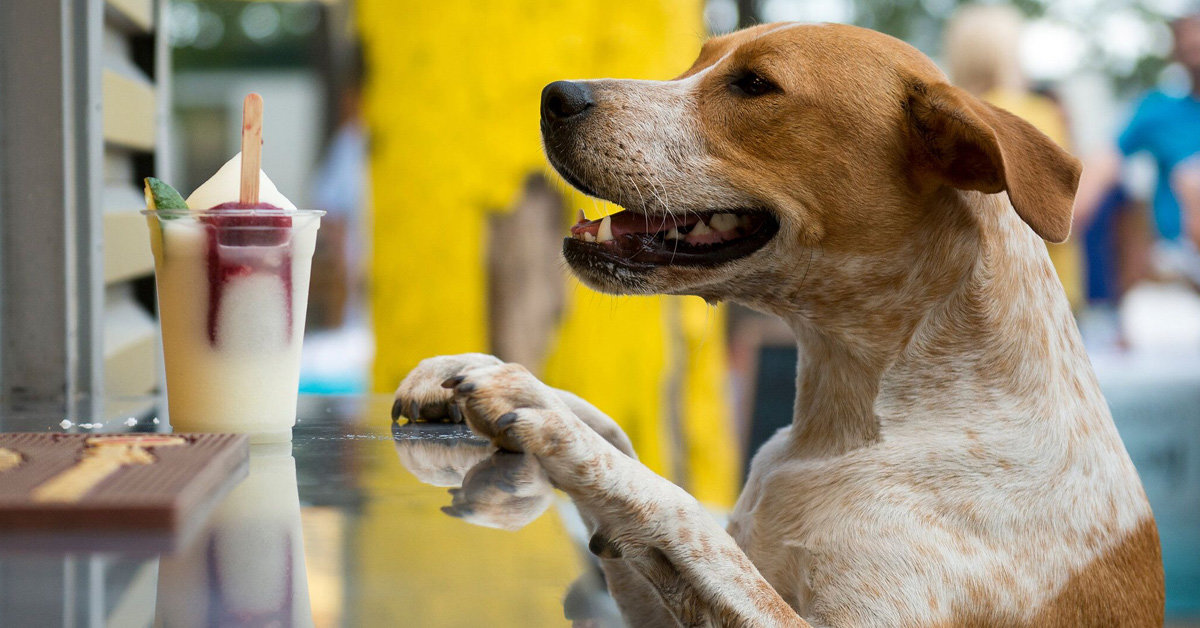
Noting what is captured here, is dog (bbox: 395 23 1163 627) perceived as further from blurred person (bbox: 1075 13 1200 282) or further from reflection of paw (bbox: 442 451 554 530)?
blurred person (bbox: 1075 13 1200 282)

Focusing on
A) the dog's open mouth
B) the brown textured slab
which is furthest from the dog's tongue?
the brown textured slab

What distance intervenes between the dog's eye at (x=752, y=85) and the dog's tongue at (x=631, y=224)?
0.83ft

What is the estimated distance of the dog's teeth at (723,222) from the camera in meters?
2.09

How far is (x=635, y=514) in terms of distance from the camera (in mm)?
1593

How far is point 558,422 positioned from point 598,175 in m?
0.65

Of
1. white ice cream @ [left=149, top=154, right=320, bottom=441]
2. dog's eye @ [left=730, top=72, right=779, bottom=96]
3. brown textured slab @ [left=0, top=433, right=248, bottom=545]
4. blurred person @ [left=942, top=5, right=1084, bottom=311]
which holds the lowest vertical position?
brown textured slab @ [left=0, top=433, right=248, bottom=545]

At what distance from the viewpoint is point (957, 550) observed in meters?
1.64

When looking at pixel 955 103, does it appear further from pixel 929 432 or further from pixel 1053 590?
pixel 1053 590

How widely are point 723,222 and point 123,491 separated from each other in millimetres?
1318

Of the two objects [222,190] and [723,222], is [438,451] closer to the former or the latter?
[222,190]

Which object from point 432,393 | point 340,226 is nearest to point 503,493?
point 432,393

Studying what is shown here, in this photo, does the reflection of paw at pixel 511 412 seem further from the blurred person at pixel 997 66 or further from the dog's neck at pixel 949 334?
the blurred person at pixel 997 66

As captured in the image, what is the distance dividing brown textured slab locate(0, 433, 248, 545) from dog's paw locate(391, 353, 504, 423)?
1.92 ft

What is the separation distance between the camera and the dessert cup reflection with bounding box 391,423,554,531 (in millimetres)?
1256
